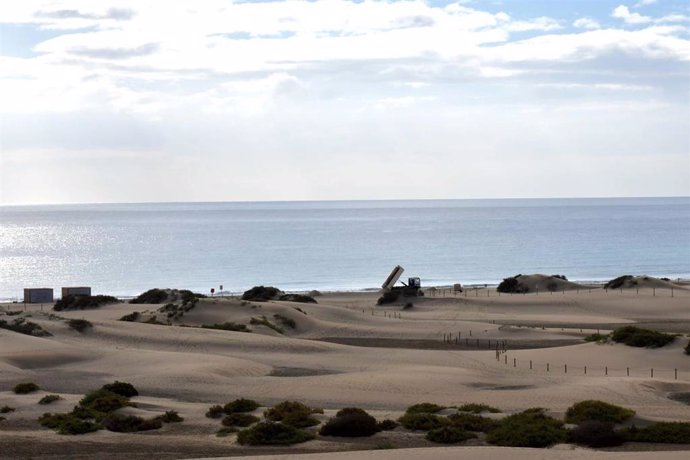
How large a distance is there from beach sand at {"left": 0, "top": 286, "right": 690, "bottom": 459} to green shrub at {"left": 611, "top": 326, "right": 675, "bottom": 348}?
0.40 meters

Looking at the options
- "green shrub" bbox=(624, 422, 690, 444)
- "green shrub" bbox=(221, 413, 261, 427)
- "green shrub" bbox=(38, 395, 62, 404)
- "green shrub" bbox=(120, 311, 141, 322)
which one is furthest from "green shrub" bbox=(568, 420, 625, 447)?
"green shrub" bbox=(120, 311, 141, 322)

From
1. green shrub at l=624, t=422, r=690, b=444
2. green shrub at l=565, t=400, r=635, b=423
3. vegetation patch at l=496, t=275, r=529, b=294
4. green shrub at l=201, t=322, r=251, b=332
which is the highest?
vegetation patch at l=496, t=275, r=529, b=294

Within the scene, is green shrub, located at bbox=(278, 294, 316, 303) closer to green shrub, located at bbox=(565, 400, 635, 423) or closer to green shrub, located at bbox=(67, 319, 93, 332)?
green shrub, located at bbox=(67, 319, 93, 332)

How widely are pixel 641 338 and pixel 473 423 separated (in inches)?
730

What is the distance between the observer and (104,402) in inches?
1113

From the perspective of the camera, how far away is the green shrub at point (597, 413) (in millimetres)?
25438

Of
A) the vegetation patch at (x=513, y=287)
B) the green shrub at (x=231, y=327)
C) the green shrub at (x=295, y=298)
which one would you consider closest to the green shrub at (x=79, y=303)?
the green shrub at (x=295, y=298)

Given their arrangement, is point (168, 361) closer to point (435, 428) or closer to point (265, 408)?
point (265, 408)

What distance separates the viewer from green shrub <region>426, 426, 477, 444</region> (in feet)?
78.3

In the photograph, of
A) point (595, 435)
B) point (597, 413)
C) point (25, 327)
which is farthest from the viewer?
point (25, 327)

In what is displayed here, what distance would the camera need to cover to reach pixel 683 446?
75.7 ft

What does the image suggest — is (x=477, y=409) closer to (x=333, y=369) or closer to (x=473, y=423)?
(x=473, y=423)

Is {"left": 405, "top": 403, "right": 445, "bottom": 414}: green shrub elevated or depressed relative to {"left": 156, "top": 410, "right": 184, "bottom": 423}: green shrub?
elevated

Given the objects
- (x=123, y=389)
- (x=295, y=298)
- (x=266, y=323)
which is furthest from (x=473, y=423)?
(x=295, y=298)
